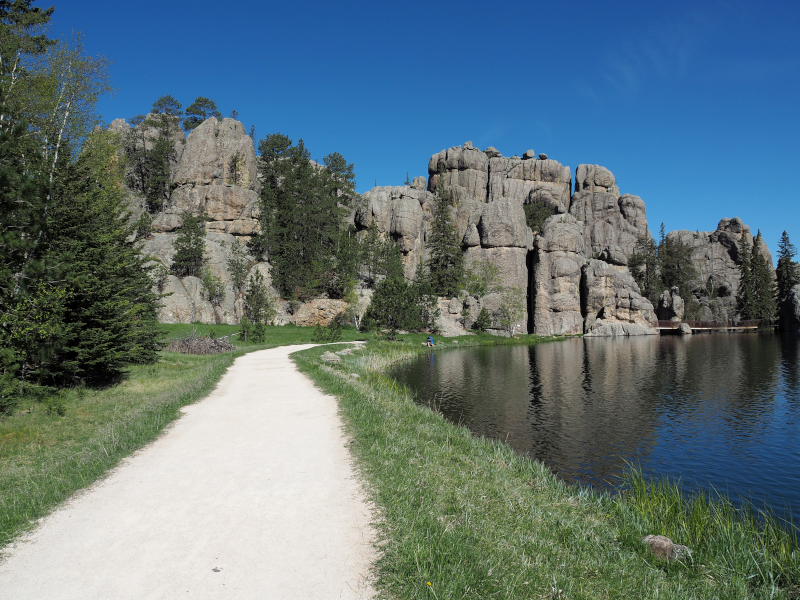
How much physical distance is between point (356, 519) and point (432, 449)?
448 cm

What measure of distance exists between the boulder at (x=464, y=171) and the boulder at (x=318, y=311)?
4133 centimetres

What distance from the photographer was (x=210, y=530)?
6910 mm

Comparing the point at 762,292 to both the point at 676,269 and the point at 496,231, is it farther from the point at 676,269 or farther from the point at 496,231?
the point at 496,231

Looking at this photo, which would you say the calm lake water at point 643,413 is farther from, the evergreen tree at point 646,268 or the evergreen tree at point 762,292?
the evergreen tree at point 762,292

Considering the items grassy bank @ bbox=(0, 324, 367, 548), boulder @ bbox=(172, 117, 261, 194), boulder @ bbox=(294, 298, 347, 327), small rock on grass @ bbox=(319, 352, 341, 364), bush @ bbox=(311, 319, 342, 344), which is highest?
boulder @ bbox=(172, 117, 261, 194)

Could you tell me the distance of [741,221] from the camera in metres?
104

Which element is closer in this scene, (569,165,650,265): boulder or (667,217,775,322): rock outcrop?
(667,217,775,322): rock outcrop

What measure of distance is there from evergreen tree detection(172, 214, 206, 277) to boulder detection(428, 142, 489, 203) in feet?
164

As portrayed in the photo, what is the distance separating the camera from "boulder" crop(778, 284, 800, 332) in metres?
82.9

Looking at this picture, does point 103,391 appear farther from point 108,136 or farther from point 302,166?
point 302,166

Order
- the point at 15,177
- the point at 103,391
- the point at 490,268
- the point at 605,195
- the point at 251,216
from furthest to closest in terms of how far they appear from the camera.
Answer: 1. the point at 605,195
2. the point at 490,268
3. the point at 251,216
4. the point at 103,391
5. the point at 15,177

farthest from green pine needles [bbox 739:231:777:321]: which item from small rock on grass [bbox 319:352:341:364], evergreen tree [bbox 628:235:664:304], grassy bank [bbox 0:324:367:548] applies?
grassy bank [bbox 0:324:367:548]

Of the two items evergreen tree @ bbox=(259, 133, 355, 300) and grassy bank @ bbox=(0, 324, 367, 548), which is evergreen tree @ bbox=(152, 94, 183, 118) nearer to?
evergreen tree @ bbox=(259, 133, 355, 300)

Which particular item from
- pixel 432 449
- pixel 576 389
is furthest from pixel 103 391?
pixel 576 389
